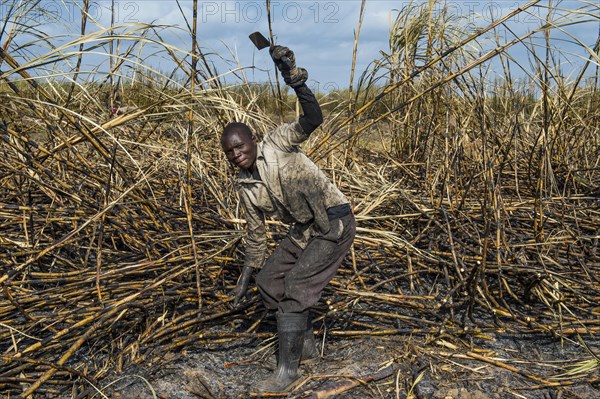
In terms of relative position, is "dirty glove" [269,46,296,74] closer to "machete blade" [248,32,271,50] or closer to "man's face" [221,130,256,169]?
"machete blade" [248,32,271,50]

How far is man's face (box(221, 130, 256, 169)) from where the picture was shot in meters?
2.13

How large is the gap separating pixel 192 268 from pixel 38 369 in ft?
2.45

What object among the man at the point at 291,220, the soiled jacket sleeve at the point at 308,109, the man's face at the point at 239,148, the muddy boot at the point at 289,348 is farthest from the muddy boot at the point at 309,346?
the soiled jacket sleeve at the point at 308,109

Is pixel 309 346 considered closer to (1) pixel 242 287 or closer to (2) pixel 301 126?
(1) pixel 242 287

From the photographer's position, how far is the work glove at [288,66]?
6.06ft

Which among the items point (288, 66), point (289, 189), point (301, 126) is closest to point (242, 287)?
point (289, 189)

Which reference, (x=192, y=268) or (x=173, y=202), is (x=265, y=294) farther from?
(x=173, y=202)

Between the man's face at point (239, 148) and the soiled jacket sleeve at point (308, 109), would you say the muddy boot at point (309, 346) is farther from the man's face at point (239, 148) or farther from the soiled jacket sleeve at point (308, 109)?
the soiled jacket sleeve at point (308, 109)

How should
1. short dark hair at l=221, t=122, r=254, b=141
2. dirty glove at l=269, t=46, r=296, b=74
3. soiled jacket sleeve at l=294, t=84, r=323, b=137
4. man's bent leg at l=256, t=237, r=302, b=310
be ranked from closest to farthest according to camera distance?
1. dirty glove at l=269, t=46, r=296, b=74
2. soiled jacket sleeve at l=294, t=84, r=323, b=137
3. short dark hair at l=221, t=122, r=254, b=141
4. man's bent leg at l=256, t=237, r=302, b=310

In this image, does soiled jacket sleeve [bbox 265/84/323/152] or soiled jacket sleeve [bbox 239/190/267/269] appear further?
soiled jacket sleeve [bbox 239/190/267/269]

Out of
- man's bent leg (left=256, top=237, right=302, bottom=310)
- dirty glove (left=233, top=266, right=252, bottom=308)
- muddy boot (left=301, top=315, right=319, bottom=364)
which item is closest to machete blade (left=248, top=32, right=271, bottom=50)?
man's bent leg (left=256, top=237, right=302, bottom=310)

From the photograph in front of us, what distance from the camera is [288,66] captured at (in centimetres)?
186

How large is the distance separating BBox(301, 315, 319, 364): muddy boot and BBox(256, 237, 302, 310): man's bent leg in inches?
6.8

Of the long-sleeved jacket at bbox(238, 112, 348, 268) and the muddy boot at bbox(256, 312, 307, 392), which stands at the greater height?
the long-sleeved jacket at bbox(238, 112, 348, 268)
